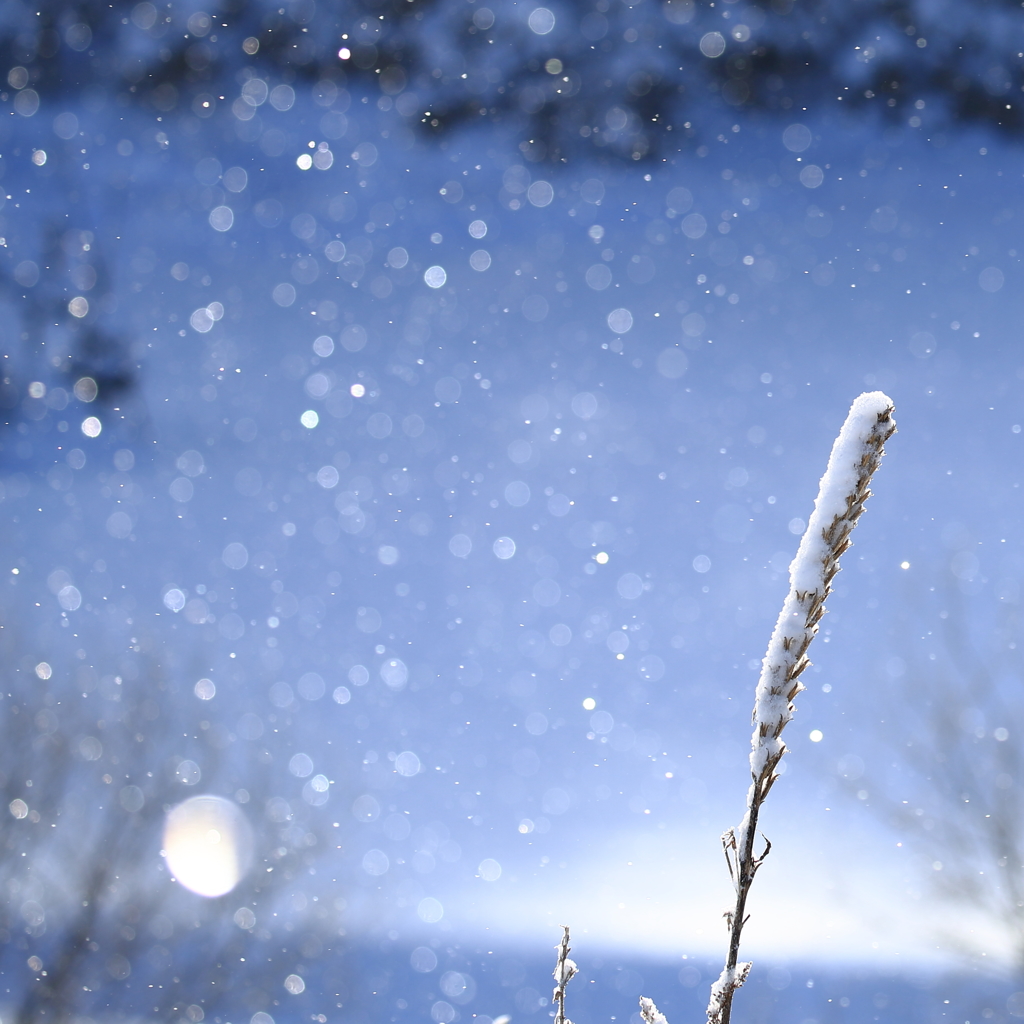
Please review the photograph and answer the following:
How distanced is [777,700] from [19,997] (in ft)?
60.2

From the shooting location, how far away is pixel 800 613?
67cm

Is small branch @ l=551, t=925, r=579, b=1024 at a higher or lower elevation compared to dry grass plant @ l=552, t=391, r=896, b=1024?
lower

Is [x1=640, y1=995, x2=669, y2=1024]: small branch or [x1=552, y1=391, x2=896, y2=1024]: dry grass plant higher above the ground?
[x1=552, y1=391, x2=896, y2=1024]: dry grass plant

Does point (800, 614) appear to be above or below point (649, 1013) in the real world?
above

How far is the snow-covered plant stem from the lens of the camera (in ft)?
2.22

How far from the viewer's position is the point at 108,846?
14.4 meters

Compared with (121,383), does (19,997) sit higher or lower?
lower

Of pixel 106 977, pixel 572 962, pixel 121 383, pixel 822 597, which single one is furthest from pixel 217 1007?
pixel 822 597

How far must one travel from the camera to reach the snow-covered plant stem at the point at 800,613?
2.22ft

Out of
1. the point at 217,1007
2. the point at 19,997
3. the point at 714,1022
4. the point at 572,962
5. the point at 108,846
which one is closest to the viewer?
the point at 714,1022

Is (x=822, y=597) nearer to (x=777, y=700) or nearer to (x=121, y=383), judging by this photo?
(x=777, y=700)

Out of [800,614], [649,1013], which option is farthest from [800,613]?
[649,1013]

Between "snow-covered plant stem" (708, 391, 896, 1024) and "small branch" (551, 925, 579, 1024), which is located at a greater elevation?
"snow-covered plant stem" (708, 391, 896, 1024)

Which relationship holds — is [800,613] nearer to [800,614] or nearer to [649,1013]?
[800,614]
